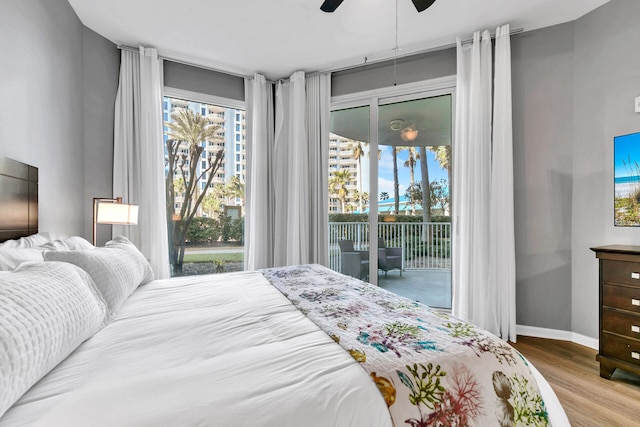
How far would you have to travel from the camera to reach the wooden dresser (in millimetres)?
1933

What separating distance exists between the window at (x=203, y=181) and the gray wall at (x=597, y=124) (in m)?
3.46

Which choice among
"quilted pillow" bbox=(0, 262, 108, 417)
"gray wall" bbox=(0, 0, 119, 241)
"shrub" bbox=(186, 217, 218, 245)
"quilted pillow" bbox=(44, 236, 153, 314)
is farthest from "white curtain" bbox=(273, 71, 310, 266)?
"quilted pillow" bbox=(0, 262, 108, 417)

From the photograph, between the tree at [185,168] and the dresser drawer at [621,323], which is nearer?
the dresser drawer at [621,323]

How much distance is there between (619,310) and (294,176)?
3017 millimetres

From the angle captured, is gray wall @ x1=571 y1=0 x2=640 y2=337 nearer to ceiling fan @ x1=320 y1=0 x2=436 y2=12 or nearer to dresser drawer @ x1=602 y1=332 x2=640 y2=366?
dresser drawer @ x1=602 y1=332 x2=640 y2=366

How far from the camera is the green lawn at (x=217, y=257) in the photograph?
3.53m

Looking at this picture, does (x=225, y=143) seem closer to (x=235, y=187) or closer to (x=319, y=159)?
(x=235, y=187)

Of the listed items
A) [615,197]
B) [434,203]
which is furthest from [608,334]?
[434,203]

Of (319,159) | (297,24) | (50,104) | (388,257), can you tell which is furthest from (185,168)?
(388,257)

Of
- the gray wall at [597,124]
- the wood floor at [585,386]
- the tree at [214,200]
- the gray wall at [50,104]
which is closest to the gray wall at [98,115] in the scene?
the gray wall at [50,104]

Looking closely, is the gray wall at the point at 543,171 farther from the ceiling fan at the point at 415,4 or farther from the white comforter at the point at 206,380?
the white comforter at the point at 206,380

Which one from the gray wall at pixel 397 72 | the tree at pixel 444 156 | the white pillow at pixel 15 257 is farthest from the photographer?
the tree at pixel 444 156

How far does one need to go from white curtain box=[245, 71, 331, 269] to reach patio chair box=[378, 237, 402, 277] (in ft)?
2.12

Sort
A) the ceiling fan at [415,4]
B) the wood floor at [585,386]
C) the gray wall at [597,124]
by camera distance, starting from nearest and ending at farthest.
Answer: the wood floor at [585,386]
the ceiling fan at [415,4]
the gray wall at [597,124]
